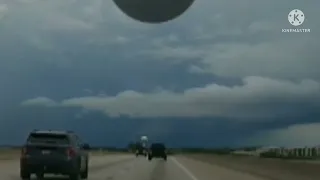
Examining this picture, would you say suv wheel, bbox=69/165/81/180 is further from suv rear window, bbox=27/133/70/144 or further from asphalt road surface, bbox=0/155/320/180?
asphalt road surface, bbox=0/155/320/180

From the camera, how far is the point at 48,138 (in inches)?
1169

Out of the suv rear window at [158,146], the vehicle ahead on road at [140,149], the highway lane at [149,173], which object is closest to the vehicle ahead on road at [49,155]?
the highway lane at [149,173]

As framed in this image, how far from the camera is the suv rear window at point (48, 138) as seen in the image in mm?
29656

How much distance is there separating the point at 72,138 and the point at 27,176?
2344 millimetres

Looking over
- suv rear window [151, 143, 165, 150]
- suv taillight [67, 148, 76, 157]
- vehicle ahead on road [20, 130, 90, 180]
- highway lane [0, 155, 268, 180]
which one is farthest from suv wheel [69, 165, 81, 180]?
suv rear window [151, 143, 165, 150]

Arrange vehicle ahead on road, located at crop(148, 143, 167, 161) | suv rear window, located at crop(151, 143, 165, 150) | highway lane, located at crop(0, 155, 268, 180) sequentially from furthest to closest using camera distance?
1. suv rear window, located at crop(151, 143, 165, 150)
2. vehicle ahead on road, located at crop(148, 143, 167, 161)
3. highway lane, located at crop(0, 155, 268, 180)

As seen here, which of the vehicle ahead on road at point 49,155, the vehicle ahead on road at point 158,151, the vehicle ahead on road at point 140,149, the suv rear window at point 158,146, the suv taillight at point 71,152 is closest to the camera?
the vehicle ahead on road at point 49,155

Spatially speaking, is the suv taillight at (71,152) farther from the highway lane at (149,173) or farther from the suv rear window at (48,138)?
the highway lane at (149,173)

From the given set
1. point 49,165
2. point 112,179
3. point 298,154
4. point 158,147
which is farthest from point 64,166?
point 158,147

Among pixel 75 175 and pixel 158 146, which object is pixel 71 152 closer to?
pixel 75 175

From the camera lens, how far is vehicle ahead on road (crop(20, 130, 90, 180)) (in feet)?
95.8

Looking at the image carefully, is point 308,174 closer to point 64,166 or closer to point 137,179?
point 137,179

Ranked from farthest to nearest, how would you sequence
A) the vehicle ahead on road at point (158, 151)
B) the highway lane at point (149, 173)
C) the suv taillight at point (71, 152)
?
the vehicle ahead on road at point (158, 151), the highway lane at point (149, 173), the suv taillight at point (71, 152)

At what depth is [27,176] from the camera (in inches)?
1168
